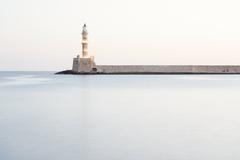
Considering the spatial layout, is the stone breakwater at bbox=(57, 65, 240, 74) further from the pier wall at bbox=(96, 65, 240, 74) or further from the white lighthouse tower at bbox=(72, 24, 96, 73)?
the white lighthouse tower at bbox=(72, 24, 96, 73)

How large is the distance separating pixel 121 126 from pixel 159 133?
136 centimetres

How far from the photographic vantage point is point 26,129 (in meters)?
11.0

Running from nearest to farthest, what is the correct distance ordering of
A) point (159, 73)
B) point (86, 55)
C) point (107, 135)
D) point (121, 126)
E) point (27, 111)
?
point (107, 135) → point (121, 126) → point (27, 111) → point (86, 55) → point (159, 73)

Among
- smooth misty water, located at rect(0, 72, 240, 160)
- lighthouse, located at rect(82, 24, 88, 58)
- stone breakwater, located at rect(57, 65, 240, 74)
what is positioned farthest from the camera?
stone breakwater, located at rect(57, 65, 240, 74)

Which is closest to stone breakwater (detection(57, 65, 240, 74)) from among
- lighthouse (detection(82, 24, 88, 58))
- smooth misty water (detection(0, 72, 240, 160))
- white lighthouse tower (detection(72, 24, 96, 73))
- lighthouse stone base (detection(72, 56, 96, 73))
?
lighthouse stone base (detection(72, 56, 96, 73))

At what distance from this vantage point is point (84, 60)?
5859cm

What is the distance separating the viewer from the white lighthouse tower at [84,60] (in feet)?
187

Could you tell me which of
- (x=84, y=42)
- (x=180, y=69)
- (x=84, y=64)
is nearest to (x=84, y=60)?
(x=84, y=64)

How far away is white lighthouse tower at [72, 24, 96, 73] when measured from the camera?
57062 millimetres

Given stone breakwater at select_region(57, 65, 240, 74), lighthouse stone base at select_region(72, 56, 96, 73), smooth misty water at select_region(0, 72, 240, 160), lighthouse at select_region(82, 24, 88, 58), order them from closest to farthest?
smooth misty water at select_region(0, 72, 240, 160) → lighthouse at select_region(82, 24, 88, 58) → lighthouse stone base at select_region(72, 56, 96, 73) → stone breakwater at select_region(57, 65, 240, 74)

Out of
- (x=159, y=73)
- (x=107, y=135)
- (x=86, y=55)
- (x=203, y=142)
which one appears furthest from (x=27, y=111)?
(x=159, y=73)

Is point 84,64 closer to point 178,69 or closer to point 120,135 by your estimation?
point 178,69

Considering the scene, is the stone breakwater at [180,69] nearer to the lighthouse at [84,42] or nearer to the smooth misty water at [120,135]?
the lighthouse at [84,42]

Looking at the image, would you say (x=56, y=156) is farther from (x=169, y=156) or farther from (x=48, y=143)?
(x=169, y=156)
